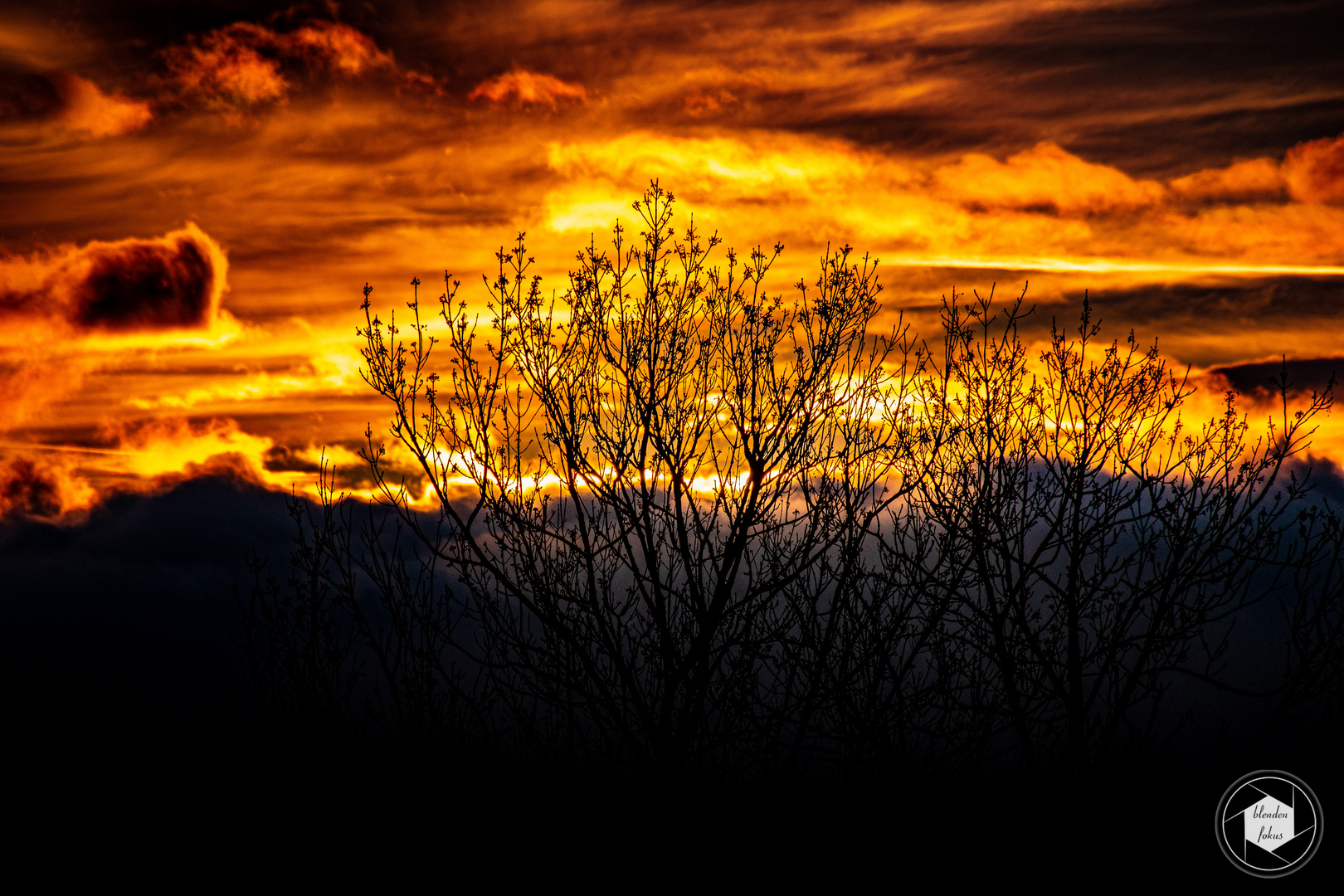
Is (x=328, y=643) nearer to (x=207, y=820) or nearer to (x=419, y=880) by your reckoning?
(x=419, y=880)

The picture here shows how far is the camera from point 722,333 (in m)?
10.2

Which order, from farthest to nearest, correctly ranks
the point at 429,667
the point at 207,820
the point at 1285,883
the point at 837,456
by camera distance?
the point at 207,820
the point at 429,667
the point at 837,456
the point at 1285,883

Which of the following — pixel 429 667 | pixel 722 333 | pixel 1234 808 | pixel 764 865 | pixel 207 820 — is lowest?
pixel 207 820

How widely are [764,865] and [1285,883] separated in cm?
606

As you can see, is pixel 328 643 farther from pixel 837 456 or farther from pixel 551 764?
pixel 837 456

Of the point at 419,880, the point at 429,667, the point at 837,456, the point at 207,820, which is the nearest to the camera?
the point at 837,456

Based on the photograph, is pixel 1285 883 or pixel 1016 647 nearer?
pixel 1285 883

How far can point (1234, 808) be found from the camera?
10242 mm

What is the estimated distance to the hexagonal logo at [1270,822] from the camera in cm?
998

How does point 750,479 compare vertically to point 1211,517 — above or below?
above

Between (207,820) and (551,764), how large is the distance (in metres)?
9.25

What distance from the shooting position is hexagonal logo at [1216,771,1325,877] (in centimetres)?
998

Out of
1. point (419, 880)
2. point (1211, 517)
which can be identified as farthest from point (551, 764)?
point (1211, 517)

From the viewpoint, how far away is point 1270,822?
400 inches
